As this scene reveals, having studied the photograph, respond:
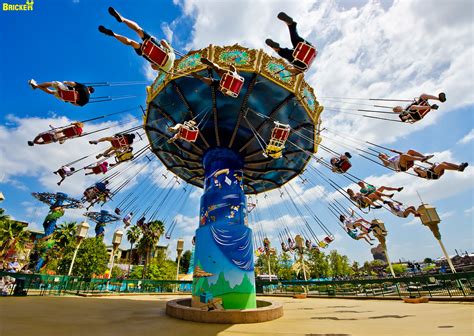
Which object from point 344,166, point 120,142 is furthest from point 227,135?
point 344,166

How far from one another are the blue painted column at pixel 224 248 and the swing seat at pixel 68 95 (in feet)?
23.1

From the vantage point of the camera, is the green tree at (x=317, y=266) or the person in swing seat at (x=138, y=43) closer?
the person in swing seat at (x=138, y=43)

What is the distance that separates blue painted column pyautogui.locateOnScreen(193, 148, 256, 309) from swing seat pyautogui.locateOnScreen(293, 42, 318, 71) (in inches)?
270

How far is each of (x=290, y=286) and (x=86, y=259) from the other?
37.8m

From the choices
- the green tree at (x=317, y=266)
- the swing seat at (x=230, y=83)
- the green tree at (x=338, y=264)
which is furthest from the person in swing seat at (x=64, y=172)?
the green tree at (x=338, y=264)

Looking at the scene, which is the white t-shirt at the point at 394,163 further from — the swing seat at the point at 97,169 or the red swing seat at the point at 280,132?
the swing seat at the point at 97,169

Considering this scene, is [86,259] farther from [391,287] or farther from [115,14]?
[115,14]

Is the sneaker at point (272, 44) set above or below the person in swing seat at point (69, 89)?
above

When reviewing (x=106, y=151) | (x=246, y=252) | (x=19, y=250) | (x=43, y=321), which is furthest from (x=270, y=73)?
(x=19, y=250)

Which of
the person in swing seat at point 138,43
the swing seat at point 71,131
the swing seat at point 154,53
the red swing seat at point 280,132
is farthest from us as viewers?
the red swing seat at point 280,132

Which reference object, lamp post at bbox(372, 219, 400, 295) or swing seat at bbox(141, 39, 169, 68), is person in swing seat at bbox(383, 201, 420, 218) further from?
swing seat at bbox(141, 39, 169, 68)

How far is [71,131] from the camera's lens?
9.95m

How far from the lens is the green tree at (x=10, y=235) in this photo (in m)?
23.6

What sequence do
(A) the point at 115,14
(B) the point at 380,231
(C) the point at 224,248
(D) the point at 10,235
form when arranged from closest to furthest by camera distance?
1. (A) the point at 115,14
2. (C) the point at 224,248
3. (B) the point at 380,231
4. (D) the point at 10,235
